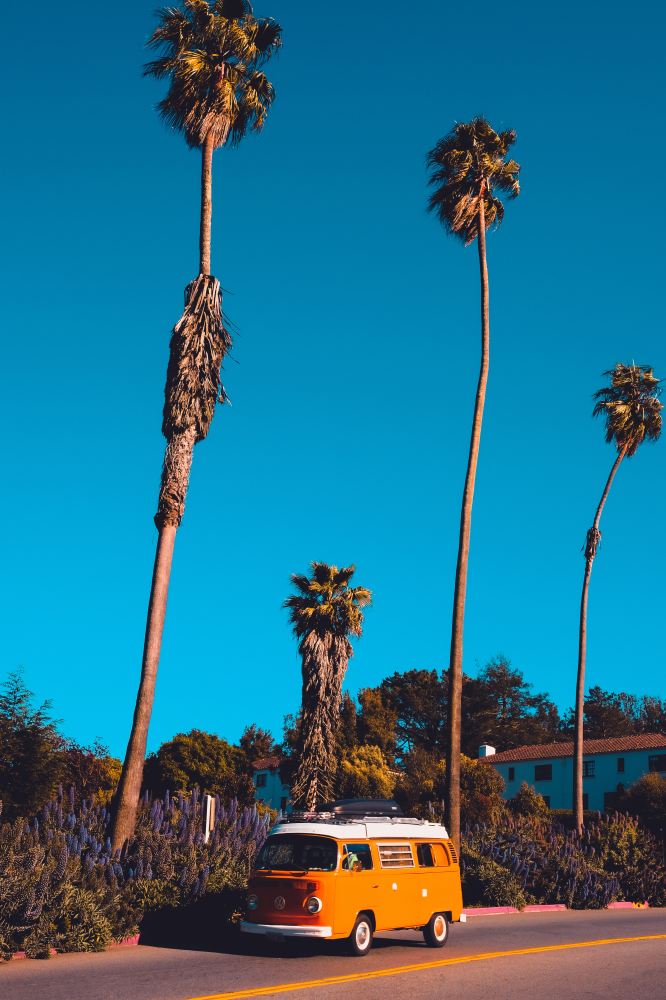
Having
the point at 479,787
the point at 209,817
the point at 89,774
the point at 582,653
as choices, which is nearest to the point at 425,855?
the point at 209,817

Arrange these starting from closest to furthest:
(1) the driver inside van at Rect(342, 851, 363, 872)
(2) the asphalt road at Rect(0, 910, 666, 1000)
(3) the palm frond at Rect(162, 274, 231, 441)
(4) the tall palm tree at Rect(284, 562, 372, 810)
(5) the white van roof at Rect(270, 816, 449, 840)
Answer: (2) the asphalt road at Rect(0, 910, 666, 1000) → (1) the driver inside van at Rect(342, 851, 363, 872) → (5) the white van roof at Rect(270, 816, 449, 840) → (3) the palm frond at Rect(162, 274, 231, 441) → (4) the tall palm tree at Rect(284, 562, 372, 810)

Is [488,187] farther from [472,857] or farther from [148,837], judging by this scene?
[148,837]

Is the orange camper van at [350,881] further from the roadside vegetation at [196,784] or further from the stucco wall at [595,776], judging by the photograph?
the stucco wall at [595,776]

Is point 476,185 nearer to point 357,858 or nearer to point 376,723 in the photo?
point 357,858

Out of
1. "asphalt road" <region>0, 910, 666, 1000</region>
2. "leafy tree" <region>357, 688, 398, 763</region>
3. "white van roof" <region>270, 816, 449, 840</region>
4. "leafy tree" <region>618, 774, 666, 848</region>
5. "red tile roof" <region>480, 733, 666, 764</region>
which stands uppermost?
"leafy tree" <region>357, 688, 398, 763</region>

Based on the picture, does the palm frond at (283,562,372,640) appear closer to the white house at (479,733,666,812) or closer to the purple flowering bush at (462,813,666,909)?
the purple flowering bush at (462,813,666,909)

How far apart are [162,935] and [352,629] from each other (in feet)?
82.7

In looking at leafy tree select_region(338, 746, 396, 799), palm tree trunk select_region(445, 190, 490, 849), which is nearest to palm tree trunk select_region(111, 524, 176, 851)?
palm tree trunk select_region(445, 190, 490, 849)

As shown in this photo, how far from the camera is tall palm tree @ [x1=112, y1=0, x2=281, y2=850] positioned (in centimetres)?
1994

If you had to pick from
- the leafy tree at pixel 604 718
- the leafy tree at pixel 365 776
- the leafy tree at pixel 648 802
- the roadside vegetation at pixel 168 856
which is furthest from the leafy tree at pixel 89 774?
the leafy tree at pixel 604 718

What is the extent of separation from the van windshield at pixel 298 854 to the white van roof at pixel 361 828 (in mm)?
102

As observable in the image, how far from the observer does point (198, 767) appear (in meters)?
70.5

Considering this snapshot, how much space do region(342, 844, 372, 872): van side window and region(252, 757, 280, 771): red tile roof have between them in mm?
77944

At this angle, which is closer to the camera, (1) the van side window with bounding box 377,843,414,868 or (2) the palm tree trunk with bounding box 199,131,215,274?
(1) the van side window with bounding box 377,843,414,868
